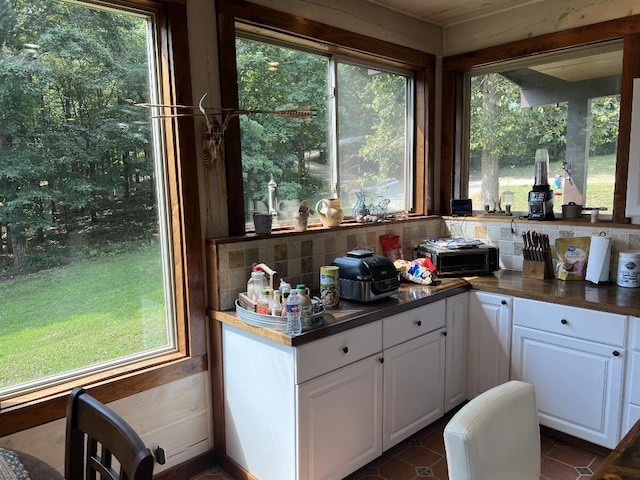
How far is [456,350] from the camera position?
2777 millimetres

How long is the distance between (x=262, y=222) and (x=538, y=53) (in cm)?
212

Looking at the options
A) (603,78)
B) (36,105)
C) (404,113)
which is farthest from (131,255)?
(603,78)

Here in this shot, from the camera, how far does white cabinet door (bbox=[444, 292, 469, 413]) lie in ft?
8.89

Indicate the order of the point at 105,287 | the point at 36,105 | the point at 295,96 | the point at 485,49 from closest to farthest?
1. the point at 36,105
2. the point at 105,287
3. the point at 295,96
4. the point at 485,49

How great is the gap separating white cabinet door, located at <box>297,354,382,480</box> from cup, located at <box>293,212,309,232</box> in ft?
2.67

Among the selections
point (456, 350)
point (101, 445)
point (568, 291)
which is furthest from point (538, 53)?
point (101, 445)

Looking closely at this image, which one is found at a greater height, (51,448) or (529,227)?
(529,227)

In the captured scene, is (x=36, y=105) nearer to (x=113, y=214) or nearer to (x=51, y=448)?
(x=113, y=214)

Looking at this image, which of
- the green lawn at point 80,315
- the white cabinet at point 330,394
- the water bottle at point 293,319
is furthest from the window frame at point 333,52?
the white cabinet at point 330,394

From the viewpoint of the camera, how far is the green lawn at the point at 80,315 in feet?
6.13

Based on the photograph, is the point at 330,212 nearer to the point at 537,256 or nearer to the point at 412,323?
the point at 412,323

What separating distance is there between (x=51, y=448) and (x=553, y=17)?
352cm

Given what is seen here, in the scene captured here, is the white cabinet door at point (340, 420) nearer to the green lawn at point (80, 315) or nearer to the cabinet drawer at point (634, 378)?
the green lawn at point (80, 315)

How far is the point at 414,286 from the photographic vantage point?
107 inches
